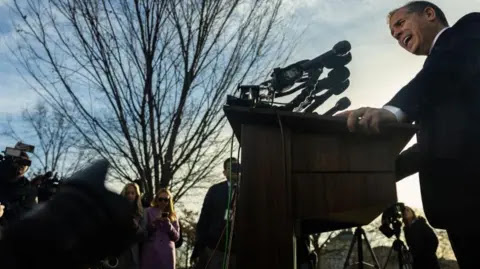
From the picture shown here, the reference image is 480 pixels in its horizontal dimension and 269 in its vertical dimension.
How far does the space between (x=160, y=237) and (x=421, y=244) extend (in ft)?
12.5

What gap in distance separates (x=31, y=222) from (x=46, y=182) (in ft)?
15.9

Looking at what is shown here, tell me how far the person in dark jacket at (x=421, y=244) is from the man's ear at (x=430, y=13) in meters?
5.37

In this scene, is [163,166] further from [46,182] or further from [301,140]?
[301,140]

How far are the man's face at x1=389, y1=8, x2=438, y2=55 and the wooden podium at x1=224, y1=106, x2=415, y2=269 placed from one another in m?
0.43

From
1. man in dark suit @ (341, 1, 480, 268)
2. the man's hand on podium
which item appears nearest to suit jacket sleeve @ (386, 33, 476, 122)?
man in dark suit @ (341, 1, 480, 268)

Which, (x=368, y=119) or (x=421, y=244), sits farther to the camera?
(x=421, y=244)

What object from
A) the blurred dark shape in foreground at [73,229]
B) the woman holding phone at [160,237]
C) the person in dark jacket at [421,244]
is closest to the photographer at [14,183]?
the woman holding phone at [160,237]

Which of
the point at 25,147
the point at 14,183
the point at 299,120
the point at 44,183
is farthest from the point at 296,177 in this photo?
the point at 25,147

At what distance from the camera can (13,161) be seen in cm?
465

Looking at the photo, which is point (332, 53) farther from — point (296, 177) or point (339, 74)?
point (296, 177)

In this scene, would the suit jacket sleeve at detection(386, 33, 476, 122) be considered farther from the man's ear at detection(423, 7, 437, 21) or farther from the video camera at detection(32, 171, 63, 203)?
the video camera at detection(32, 171, 63, 203)

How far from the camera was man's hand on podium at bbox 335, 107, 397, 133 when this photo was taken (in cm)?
148

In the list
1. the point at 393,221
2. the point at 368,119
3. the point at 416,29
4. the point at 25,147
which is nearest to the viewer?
the point at 368,119

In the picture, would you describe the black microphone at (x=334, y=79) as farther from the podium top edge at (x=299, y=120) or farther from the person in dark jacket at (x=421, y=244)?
the person in dark jacket at (x=421, y=244)
